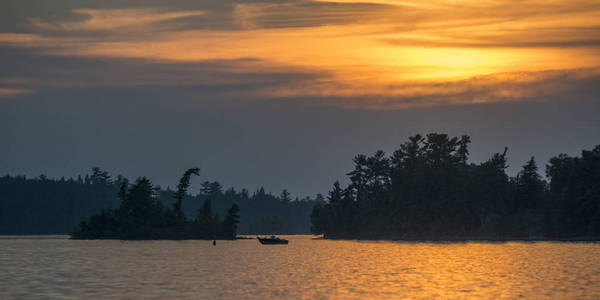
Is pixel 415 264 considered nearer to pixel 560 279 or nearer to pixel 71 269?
pixel 560 279

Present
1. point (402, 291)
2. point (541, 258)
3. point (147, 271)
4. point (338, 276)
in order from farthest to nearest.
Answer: point (541, 258), point (147, 271), point (338, 276), point (402, 291)

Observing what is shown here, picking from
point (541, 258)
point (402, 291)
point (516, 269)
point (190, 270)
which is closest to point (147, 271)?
point (190, 270)

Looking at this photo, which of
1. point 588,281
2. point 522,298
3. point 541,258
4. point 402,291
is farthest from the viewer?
point 541,258

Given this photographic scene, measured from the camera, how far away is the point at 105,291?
68.1 metres

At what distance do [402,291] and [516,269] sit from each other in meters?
33.2

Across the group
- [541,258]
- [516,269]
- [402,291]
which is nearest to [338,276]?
[402,291]

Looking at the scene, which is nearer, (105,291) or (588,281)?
(105,291)

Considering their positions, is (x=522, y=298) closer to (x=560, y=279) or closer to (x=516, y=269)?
(x=560, y=279)

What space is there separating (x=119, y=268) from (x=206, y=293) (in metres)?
33.8

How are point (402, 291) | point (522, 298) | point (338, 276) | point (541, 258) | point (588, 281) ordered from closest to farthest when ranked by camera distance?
point (522, 298) < point (402, 291) < point (588, 281) < point (338, 276) < point (541, 258)

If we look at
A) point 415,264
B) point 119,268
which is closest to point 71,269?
point 119,268

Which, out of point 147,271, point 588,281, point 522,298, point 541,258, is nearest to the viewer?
point 522,298

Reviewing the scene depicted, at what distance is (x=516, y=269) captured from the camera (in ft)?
321

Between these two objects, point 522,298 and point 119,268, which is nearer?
point 522,298
